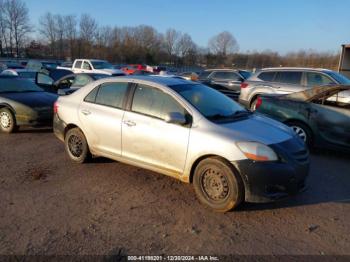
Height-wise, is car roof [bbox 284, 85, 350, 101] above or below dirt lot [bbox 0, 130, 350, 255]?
above

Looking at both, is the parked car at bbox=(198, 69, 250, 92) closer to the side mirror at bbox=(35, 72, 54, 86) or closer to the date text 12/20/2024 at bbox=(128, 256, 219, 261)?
the side mirror at bbox=(35, 72, 54, 86)

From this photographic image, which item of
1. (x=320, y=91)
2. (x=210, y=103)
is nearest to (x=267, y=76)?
(x=320, y=91)

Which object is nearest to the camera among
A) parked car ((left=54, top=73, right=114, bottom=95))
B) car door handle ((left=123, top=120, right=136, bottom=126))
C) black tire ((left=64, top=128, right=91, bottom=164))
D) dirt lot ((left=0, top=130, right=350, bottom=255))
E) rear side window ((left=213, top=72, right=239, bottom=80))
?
dirt lot ((left=0, top=130, right=350, bottom=255))

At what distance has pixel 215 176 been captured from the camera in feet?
13.8

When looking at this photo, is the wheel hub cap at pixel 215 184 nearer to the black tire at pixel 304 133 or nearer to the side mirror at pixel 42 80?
the black tire at pixel 304 133

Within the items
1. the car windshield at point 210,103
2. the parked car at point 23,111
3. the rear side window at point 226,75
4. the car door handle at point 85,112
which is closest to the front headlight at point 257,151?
the car windshield at point 210,103

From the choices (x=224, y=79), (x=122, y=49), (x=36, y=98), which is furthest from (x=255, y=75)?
(x=122, y=49)

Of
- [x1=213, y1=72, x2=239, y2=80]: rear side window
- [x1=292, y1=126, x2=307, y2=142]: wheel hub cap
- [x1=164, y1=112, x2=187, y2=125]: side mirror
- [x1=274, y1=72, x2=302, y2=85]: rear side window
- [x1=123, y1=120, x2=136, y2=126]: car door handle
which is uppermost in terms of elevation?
[x1=274, y1=72, x2=302, y2=85]: rear side window

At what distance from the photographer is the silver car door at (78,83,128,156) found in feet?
17.1

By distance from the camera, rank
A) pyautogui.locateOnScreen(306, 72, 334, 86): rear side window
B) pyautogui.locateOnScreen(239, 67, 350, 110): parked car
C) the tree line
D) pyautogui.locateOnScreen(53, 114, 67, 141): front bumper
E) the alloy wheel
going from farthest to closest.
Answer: the tree line < pyautogui.locateOnScreen(239, 67, 350, 110): parked car < pyautogui.locateOnScreen(306, 72, 334, 86): rear side window < the alloy wheel < pyautogui.locateOnScreen(53, 114, 67, 141): front bumper

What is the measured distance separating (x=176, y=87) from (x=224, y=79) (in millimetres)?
11383

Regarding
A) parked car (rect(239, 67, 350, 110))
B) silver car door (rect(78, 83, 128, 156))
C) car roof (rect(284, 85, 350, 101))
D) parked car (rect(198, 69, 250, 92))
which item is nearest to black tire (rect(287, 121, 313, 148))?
Result: car roof (rect(284, 85, 350, 101))

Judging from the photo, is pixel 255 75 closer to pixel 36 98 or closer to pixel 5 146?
pixel 36 98

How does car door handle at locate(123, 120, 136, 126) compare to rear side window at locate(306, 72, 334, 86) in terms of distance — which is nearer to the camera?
car door handle at locate(123, 120, 136, 126)
